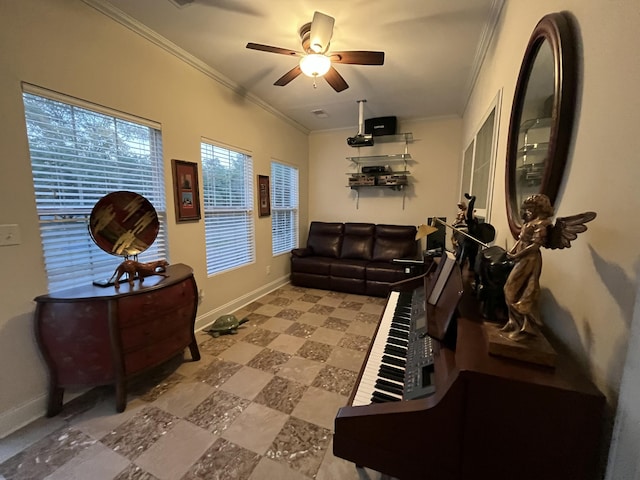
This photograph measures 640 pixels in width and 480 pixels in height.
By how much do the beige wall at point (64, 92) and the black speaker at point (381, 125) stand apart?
229 centimetres

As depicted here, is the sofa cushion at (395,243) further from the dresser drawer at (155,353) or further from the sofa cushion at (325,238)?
the dresser drawer at (155,353)

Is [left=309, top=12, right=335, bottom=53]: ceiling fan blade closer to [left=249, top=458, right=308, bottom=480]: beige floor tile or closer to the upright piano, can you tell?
the upright piano

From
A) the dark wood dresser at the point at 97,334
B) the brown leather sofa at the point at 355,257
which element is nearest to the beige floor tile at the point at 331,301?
the brown leather sofa at the point at 355,257

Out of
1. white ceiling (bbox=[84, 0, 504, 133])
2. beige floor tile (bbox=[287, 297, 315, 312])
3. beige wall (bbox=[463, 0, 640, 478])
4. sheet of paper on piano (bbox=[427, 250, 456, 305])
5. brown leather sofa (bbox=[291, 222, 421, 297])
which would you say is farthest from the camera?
brown leather sofa (bbox=[291, 222, 421, 297])

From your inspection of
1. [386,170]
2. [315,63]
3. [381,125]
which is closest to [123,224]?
[315,63]

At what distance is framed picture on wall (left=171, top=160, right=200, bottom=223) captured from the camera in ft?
7.95

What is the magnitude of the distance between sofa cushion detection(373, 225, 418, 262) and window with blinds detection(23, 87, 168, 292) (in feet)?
10.8

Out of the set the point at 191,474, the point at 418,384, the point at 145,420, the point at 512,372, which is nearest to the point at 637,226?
the point at 512,372

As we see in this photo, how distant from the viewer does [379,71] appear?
2.66 meters

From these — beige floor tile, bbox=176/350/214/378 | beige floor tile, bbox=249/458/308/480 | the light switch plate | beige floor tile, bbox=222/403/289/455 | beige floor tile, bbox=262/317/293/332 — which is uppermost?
the light switch plate

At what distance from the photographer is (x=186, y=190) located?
2.51 m

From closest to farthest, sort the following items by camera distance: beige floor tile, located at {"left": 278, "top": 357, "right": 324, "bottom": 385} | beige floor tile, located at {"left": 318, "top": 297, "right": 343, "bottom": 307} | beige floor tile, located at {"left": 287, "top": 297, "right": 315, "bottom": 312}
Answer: beige floor tile, located at {"left": 278, "top": 357, "right": 324, "bottom": 385} < beige floor tile, located at {"left": 287, "top": 297, "right": 315, "bottom": 312} < beige floor tile, located at {"left": 318, "top": 297, "right": 343, "bottom": 307}

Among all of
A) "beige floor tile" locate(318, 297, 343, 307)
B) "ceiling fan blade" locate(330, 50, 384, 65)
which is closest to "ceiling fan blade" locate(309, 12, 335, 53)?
"ceiling fan blade" locate(330, 50, 384, 65)

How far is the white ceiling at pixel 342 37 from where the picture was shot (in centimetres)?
182
